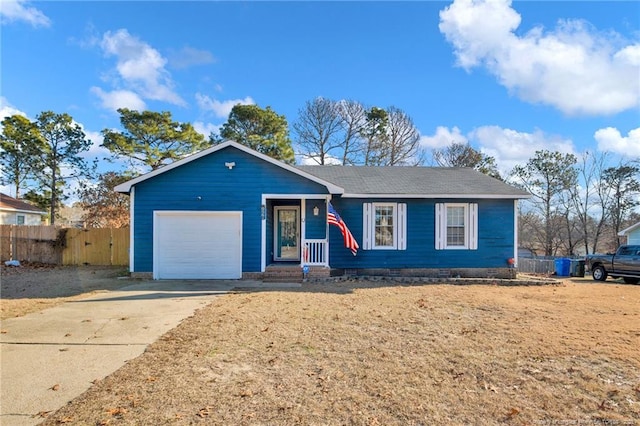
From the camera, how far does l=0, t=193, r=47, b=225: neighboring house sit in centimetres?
2531

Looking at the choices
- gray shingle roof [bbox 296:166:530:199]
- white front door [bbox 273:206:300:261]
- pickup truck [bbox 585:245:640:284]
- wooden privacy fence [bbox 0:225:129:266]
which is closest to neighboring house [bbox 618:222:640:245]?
pickup truck [bbox 585:245:640:284]

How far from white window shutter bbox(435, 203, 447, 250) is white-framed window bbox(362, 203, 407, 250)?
3.80 ft

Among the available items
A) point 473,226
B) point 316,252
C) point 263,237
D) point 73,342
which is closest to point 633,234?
point 473,226

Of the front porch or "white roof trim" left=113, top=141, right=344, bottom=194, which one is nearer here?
"white roof trim" left=113, top=141, right=344, bottom=194

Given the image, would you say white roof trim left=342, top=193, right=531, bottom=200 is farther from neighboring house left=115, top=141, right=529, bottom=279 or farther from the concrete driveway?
the concrete driveway

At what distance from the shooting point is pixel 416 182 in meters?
14.5

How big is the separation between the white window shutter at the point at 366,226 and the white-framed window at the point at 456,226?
94.4 inches

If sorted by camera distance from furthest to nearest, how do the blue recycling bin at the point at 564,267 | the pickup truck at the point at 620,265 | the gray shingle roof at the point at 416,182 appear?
the blue recycling bin at the point at 564,267 < the pickup truck at the point at 620,265 < the gray shingle roof at the point at 416,182

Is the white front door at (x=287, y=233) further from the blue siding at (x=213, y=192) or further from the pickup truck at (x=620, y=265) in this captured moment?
the pickup truck at (x=620, y=265)

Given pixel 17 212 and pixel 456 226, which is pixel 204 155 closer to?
pixel 456 226

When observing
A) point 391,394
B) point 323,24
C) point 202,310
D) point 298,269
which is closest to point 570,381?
point 391,394

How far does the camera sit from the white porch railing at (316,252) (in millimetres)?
12891

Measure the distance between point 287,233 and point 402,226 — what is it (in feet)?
14.6

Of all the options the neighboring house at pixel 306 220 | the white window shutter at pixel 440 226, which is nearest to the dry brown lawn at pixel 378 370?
the neighboring house at pixel 306 220
